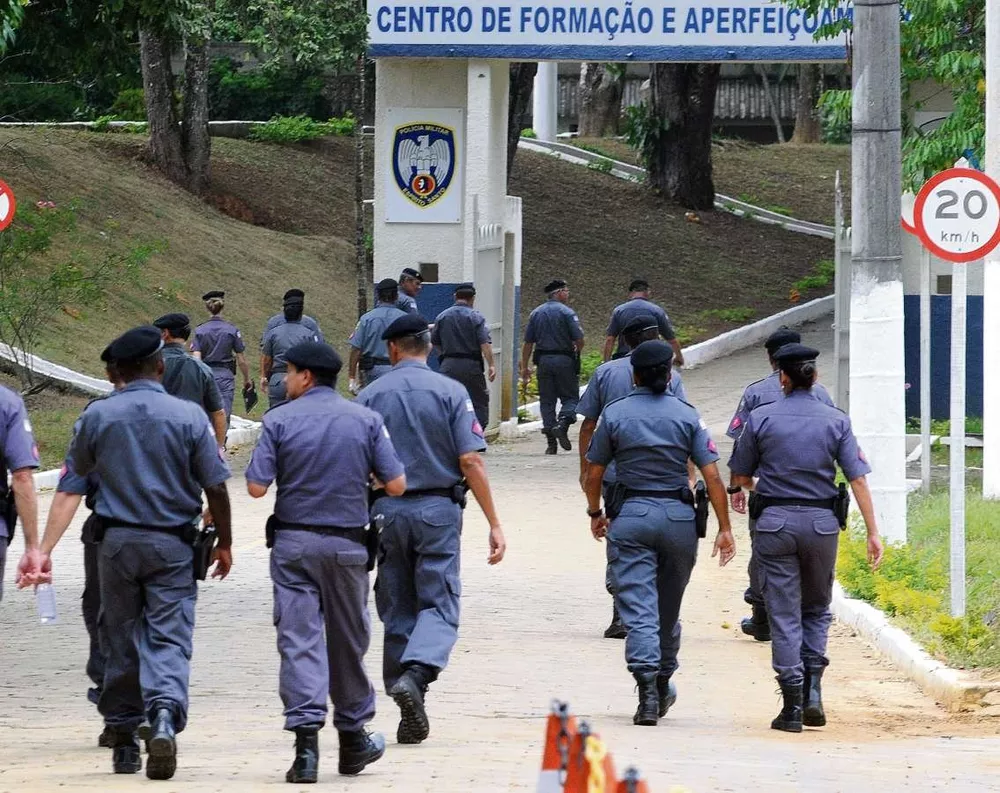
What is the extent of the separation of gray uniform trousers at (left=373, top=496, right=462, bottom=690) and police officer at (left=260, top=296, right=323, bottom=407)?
9.11 metres

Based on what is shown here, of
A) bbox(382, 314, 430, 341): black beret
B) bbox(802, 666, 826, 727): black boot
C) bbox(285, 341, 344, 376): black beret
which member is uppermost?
bbox(382, 314, 430, 341): black beret

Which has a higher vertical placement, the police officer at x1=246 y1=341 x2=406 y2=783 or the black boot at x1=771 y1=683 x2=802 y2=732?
the police officer at x1=246 y1=341 x2=406 y2=783

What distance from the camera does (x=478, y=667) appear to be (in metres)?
10.5

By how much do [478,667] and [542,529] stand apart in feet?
18.5

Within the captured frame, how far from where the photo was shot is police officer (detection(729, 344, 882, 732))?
356 inches

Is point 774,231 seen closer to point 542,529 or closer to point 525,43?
point 525,43

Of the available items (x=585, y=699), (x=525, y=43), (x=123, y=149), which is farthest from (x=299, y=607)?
(x=123, y=149)

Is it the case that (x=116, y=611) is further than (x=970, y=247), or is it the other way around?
(x=970, y=247)

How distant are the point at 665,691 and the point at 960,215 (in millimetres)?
3457

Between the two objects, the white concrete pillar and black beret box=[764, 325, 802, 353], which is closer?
black beret box=[764, 325, 802, 353]

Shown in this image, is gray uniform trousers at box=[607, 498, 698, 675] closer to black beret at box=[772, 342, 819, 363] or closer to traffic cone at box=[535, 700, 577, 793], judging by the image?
black beret at box=[772, 342, 819, 363]

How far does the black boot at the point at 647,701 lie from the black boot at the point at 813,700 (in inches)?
28.0

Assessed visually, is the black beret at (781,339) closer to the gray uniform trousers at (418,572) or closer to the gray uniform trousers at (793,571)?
the gray uniform trousers at (793,571)

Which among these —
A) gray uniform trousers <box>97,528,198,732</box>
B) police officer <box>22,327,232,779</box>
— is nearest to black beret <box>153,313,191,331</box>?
police officer <box>22,327,232,779</box>
